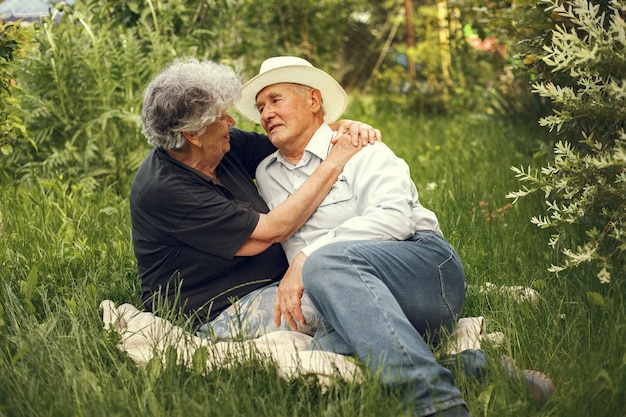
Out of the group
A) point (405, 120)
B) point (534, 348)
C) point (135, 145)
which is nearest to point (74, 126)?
→ point (135, 145)

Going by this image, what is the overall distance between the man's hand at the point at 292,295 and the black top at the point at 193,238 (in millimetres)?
252

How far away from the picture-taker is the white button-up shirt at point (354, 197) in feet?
11.0

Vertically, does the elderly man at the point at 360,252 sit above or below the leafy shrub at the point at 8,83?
below

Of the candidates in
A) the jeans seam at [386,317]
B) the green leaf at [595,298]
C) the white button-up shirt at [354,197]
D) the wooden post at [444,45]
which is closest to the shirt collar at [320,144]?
the white button-up shirt at [354,197]

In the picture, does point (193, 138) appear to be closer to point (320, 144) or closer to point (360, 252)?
point (320, 144)

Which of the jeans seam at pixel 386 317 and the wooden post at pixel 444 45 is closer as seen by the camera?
the jeans seam at pixel 386 317

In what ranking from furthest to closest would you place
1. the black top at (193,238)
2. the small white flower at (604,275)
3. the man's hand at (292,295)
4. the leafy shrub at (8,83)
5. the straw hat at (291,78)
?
the leafy shrub at (8,83), the straw hat at (291,78), the black top at (193,238), the man's hand at (292,295), the small white flower at (604,275)

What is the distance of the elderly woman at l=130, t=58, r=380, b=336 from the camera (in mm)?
3445

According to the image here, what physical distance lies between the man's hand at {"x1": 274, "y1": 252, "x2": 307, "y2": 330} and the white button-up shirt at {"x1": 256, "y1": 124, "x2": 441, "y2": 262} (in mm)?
88

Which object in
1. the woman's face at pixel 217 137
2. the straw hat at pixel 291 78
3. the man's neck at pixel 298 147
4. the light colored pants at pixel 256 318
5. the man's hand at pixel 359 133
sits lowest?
the light colored pants at pixel 256 318

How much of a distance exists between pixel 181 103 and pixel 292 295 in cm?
95

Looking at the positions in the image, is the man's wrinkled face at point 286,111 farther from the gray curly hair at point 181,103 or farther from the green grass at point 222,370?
the green grass at point 222,370

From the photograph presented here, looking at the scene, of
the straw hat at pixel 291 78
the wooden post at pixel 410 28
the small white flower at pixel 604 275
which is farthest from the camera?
the wooden post at pixel 410 28

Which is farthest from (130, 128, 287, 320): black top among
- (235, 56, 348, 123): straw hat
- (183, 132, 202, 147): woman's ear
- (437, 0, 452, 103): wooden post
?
(437, 0, 452, 103): wooden post
